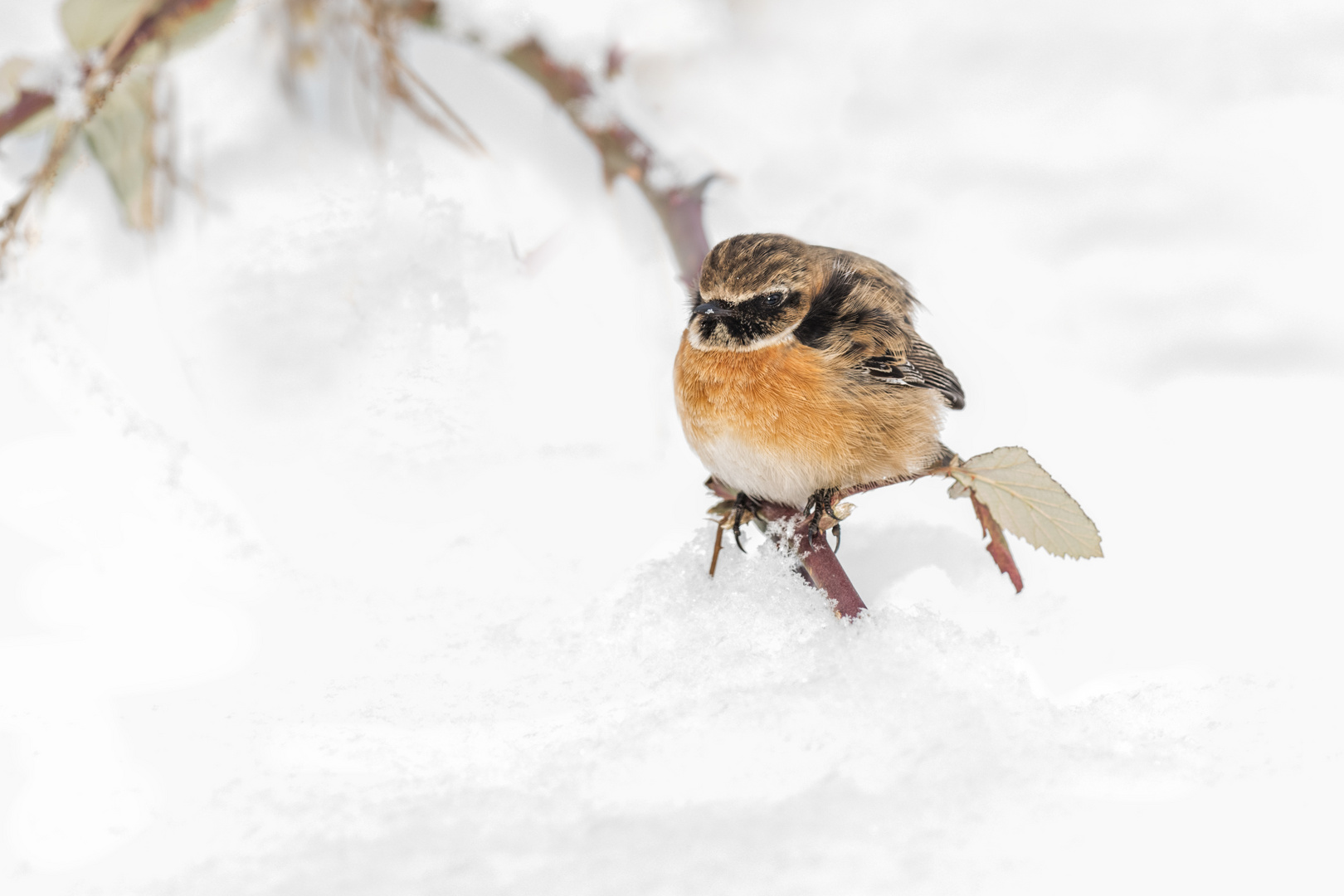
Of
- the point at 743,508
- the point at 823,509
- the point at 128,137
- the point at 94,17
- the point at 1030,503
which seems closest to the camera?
the point at 1030,503

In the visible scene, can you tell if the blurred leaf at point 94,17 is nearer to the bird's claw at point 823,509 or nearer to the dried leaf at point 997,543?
the bird's claw at point 823,509

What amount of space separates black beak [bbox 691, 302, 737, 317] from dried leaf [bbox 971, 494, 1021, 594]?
1.47ft

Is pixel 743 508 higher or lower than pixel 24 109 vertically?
lower

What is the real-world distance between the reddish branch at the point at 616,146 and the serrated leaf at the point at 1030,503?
0.88 metres

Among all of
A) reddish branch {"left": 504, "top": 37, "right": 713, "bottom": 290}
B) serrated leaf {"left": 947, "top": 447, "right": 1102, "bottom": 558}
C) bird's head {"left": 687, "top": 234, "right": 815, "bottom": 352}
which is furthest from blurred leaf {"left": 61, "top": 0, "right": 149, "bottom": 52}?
serrated leaf {"left": 947, "top": 447, "right": 1102, "bottom": 558}

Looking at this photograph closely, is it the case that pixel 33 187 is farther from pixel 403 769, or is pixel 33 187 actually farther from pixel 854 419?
pixel 854 419

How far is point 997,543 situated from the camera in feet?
5.24

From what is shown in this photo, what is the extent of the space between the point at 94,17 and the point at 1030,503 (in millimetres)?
1985

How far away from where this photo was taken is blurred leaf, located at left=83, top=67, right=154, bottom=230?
215 centimetres

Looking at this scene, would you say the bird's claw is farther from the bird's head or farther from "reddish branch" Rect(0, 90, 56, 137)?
"reddish branch" Rect(0, 90, 56, 137)

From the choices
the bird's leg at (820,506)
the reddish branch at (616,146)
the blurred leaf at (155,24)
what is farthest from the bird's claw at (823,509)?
the blurred leaf at (155,24)

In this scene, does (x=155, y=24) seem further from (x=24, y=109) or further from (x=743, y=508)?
(x=743, y=508)

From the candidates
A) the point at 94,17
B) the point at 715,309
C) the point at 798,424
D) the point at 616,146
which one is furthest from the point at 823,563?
the point at 94,17

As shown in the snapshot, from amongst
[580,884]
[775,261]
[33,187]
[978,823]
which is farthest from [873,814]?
[33,187]
